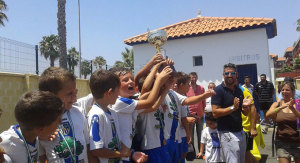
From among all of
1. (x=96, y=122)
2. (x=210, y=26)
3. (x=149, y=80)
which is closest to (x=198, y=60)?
(x=210, y=26)

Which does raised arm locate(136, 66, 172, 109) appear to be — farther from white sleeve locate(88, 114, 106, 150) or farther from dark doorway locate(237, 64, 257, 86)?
dark doorway locate(237, 64, 257, 86)

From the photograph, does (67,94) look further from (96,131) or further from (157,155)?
(157,155)

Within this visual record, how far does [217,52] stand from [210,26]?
1.50 m

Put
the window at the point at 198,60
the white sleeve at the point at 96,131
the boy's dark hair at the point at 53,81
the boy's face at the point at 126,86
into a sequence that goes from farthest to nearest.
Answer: the window at the point at 198,60
the boy's face at the point at 126,86
the white sleeve at the point at 96,131
the boy's dark hair at the point at 53,81

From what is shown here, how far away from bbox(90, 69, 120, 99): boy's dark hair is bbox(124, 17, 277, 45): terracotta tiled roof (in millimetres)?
10092

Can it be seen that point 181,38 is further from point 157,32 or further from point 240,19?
point 157,32

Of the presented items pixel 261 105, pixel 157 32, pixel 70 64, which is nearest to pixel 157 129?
pixel 157 32

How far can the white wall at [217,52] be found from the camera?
1094 cm

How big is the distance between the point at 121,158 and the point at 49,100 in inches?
38.7

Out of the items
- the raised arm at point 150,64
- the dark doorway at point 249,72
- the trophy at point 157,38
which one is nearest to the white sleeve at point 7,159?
the raised arm at point 150,64

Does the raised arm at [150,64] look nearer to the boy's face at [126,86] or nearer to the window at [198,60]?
the boy's face at [126,86]

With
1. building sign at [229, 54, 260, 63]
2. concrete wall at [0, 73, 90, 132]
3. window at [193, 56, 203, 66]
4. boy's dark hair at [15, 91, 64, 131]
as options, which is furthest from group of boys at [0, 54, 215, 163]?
window at [193, 56, 203, 66]

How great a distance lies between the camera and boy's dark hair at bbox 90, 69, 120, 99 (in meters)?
2.23

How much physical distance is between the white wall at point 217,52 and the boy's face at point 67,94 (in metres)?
10.3
